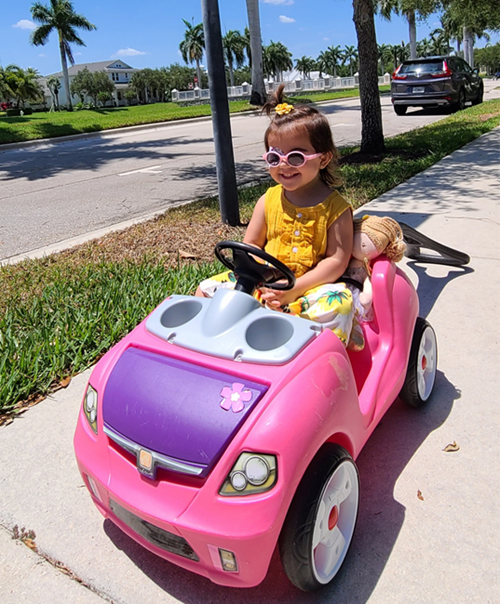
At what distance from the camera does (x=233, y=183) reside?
5328mm

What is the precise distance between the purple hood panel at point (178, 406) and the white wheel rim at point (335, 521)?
347 mm

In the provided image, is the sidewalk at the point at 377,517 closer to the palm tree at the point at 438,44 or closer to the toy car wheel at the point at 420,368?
the toy car wheel at the point at 420,368

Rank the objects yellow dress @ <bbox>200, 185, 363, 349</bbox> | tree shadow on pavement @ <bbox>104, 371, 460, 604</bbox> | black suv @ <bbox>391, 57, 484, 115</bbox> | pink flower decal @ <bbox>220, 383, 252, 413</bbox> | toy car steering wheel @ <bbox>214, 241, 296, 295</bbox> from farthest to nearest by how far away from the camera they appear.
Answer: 1. black suv @ <bbox>391, 57, 484, 115</bbox>
2. yellow dress @ <bbox>200, 185, 363, 349</bbox>
3. toy car steering wheel @ <bbox>214, 241, 296, 295</bbox>
4. tree shadow on pavement @ <bbox>104, 371, 460, 604</bbox>
5. pink flower decal @ <bbox>220, 383, 252, 413</bbox>

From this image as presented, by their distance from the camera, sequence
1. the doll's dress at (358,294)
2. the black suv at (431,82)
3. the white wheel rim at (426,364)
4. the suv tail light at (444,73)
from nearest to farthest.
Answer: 1. the doll's dress at (358,294)
2. the white wheel rim at (426,364)
3. the suv tail light at (444,73)
4. the black suv at (431,82)

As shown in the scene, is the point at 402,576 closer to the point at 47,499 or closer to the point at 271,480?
the point at 271,480

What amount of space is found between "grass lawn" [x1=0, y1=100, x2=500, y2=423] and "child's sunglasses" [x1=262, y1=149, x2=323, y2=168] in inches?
60.1

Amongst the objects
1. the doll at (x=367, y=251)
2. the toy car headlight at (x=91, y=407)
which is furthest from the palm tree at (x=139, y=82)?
the toy car headlight at (x=91, y=407)

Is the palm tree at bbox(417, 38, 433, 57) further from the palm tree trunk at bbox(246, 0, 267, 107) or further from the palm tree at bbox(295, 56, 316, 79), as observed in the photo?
the palm tree trunk at bbox(246, 0, 267, 107)

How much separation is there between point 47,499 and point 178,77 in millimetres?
88295

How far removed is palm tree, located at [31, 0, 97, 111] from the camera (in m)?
43.8

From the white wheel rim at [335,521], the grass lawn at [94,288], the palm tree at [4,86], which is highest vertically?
the palm tree at [4,86]

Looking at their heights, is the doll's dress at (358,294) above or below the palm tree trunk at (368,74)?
below

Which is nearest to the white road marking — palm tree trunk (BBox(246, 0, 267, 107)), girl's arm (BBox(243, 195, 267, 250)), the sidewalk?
the sidewalk

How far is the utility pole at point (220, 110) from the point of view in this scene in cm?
490
